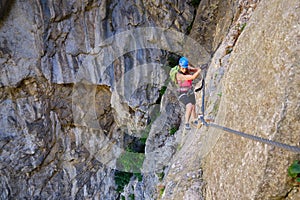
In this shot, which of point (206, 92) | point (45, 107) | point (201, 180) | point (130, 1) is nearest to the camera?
point (201, 180)

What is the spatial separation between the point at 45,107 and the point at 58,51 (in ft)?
8.62

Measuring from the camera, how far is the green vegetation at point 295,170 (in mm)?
1758

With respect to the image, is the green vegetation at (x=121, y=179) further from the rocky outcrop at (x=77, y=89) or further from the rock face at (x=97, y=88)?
the rocky outcrop at (x=77, y=89)

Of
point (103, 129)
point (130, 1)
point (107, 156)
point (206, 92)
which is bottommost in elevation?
point (107, 156)

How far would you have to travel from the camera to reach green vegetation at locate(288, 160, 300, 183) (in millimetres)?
1758

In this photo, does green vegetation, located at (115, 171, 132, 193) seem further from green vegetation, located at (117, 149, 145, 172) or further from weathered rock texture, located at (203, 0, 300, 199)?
weathered rock texture, located at (203, 0, 300, 199)

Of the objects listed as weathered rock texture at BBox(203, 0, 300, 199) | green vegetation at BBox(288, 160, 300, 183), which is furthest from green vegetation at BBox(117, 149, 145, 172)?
green vegetation at BBox(288, 160, 300, 183)

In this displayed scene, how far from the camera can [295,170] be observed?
1.76m

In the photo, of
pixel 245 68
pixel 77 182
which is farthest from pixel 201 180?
pixel 77 182

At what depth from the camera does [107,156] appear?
11.9 meters

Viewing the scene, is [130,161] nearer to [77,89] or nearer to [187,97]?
[77,89]

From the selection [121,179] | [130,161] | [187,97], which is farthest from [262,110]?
[121,179]

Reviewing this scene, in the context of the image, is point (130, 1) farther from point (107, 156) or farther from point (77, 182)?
point (77, 182)

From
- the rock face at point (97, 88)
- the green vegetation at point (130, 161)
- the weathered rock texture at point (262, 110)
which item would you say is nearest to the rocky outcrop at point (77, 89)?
the rock face at point (97, 88)
